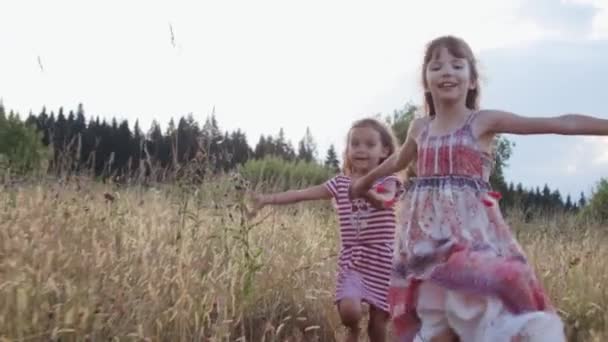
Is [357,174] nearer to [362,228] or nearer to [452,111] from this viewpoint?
[362,228]

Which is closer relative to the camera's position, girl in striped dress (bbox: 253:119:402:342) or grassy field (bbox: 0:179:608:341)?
grassy field (bbox: 0:179:608:341)

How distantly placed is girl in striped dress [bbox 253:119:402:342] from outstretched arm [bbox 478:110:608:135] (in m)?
1.25

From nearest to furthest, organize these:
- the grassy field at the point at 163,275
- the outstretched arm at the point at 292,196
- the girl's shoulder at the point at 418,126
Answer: the grassy field at the point at 163,275 → the girl's shoulder at the point at 418,126 → the outstretched arm at the point at 292,196

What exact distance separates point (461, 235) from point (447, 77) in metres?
0.62

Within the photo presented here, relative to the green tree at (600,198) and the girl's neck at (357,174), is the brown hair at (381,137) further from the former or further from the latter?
the green tree at (600,198)

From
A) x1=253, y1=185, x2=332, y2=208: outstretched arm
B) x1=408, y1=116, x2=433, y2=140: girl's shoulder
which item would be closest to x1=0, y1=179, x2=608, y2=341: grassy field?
x1=253, y1=185, x2=332, y2=208: outstretched arm

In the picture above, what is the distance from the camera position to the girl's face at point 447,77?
11.3 ft

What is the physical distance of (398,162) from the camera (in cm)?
375

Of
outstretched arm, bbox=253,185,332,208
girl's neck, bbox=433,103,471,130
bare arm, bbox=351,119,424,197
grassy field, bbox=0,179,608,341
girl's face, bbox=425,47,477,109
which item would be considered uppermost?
girl's face, bbox=425,47,477,109

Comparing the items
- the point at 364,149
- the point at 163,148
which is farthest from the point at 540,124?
the point at 163,148

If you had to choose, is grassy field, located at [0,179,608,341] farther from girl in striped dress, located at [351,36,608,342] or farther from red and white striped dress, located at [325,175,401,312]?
girl in striped dress, located at [351,36,608,342]

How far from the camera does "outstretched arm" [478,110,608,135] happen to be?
314cm

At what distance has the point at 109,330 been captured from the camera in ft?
11.1

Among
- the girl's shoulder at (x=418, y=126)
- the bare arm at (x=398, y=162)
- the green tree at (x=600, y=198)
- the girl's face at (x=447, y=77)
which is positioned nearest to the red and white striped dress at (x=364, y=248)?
the bare arm at (x=398, y=162)
